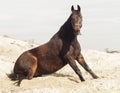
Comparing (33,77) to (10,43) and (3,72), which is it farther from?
(10,43)

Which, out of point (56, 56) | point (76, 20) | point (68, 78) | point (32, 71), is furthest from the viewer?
point (32, 71)

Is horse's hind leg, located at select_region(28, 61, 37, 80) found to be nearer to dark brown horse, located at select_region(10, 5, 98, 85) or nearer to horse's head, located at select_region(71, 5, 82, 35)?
dark brown horse, located at select_region(10, 5, 98, 85)

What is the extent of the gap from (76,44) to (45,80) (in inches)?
A: 62.2

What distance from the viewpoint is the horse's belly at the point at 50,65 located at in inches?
617

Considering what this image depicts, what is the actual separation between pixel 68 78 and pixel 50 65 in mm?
1074

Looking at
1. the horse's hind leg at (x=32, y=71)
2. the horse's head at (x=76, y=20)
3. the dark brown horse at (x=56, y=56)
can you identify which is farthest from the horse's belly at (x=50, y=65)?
the horse's head at (x=76, y=20)

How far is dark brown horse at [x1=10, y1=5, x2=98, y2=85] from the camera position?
1519 centimetres

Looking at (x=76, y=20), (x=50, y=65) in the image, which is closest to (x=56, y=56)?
(x=50, y=65)

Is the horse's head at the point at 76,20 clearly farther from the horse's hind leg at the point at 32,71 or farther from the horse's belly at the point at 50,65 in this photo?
the horse's hind leg at the point at 32,71

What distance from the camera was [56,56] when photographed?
15.7 metres

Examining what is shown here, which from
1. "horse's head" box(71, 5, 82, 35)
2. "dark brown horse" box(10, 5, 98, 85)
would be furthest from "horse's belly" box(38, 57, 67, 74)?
"horse's head" box(71, 5, 82, 35)

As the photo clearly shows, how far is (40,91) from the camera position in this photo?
43.1ft


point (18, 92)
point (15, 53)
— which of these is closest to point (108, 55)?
point (15, 53)

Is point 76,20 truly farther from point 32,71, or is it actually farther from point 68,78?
point 32,71
